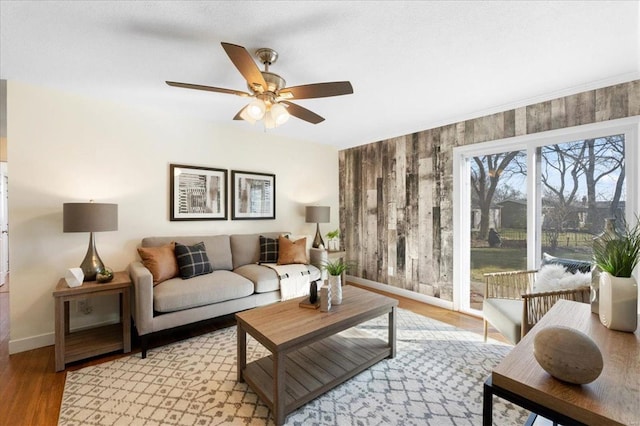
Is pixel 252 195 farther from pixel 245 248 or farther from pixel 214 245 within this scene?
pixel 214 245

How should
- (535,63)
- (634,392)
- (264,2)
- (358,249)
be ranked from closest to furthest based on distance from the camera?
(634,392)
(264,2)
(535,63)
(358,249)

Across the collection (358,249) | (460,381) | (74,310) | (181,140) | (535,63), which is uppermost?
(535,63)

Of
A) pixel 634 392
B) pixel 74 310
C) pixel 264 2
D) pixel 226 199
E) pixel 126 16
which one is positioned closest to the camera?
pixel 634 392

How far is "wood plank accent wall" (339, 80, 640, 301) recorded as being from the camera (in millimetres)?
2640

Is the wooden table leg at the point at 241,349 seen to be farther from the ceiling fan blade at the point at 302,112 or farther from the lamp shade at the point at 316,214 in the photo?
the lamp shade at the point at 316,214

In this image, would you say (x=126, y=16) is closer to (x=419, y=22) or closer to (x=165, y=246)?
(x=419, y=22)

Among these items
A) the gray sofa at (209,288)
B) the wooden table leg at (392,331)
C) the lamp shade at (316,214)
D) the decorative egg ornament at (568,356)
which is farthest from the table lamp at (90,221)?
the decorative egg ornament at (568,356)

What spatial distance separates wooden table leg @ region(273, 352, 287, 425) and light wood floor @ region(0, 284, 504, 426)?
1.35 metres

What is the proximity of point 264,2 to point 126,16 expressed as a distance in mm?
873

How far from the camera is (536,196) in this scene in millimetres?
2939

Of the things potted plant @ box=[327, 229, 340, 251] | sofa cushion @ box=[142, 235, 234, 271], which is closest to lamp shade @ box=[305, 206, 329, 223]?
potted plant @ box=[327, 229, 340, 251]

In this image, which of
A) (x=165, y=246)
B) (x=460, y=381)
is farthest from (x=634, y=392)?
(x=165, y=246)

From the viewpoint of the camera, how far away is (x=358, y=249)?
4.82m

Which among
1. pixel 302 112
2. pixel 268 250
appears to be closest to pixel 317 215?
pixel 268 250
